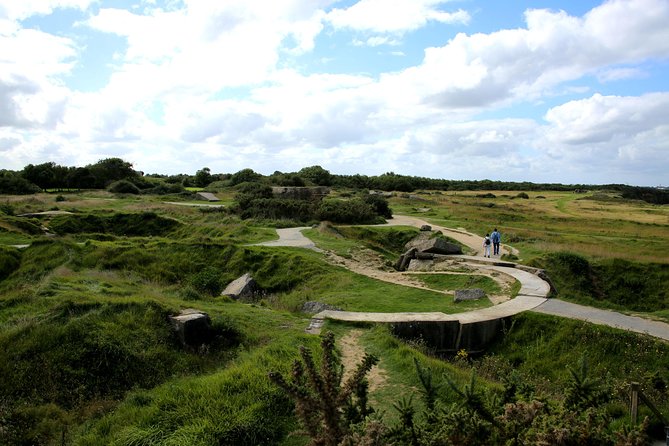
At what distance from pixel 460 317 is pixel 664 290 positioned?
566 inches

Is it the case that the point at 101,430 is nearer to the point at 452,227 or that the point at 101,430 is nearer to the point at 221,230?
the point at 221,230

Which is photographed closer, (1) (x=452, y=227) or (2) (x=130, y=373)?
(2) (x=130, y=373)

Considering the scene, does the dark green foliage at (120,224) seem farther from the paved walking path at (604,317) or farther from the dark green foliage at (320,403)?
the dark green foliage at (320,403)

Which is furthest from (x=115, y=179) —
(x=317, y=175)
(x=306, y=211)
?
(x=306, y=211)

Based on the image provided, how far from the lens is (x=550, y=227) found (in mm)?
41719

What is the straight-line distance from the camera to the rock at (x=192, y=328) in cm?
1025

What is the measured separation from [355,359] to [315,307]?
4495mm

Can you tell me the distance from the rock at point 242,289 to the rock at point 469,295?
7.40 metres

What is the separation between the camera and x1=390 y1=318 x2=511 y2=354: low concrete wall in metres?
12.5

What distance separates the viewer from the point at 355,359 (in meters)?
10.1

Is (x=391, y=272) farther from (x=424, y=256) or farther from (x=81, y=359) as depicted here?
(x=81, y=359)

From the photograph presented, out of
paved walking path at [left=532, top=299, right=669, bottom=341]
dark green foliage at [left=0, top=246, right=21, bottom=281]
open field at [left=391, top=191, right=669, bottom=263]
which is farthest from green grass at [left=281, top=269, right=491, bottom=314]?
open field at [left=391, top=191, right=669, bottom=263]

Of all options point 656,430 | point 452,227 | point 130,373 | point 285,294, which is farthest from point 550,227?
point 130,373

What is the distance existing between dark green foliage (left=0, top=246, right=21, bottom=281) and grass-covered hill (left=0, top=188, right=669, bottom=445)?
0.26 feet
